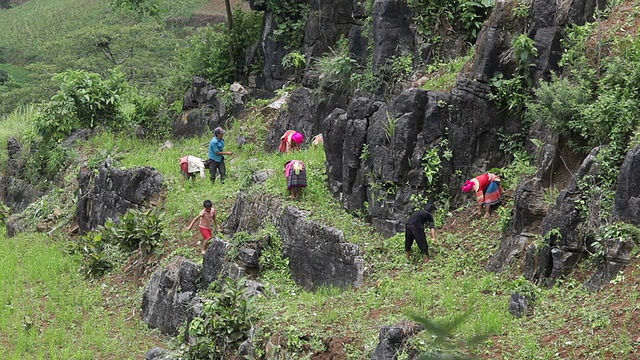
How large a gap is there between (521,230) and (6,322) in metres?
9.28

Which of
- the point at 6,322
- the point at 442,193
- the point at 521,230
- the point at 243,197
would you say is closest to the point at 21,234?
the point at 6,322

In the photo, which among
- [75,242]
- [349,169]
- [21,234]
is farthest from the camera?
[21,234]

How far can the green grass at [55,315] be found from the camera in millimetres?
14883

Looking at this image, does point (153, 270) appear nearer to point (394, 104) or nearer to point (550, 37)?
point (394, 104)

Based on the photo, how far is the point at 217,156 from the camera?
1811cm

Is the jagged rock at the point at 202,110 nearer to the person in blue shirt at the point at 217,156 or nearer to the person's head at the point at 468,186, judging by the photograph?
the person in blue shirt at the point at 217,156

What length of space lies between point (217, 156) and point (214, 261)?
375 cm

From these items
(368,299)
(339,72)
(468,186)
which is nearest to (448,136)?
(468,186)

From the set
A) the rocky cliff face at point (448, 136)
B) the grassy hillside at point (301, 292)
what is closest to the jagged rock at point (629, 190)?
the grassy hillside at point (301, 292)

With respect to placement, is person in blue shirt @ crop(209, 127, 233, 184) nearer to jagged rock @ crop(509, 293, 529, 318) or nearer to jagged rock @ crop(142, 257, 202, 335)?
jagged rock @ crop(142, 257, 202, 335)

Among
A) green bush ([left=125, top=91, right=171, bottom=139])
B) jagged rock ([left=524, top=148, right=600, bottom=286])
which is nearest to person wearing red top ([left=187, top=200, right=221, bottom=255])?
jagged rock ([left=524, top=148, right=600, bottom=286])

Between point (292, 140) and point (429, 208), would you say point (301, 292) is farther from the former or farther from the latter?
point (292, 140)

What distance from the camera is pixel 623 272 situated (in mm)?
10547

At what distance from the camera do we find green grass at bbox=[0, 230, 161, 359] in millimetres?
14883
